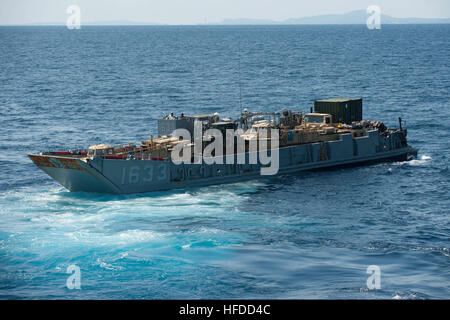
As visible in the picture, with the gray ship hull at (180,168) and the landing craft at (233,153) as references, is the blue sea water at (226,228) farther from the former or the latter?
the landing craft at (233,153)

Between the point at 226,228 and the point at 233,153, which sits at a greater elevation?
the point at 233,153

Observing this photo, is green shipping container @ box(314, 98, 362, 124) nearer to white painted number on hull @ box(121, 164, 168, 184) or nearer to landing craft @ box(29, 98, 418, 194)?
landing craft @ box(29, 98, 418, 194)

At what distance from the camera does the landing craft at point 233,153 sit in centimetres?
4759

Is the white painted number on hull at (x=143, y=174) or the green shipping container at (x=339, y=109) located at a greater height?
the green shipping container at (x=339, y=109)

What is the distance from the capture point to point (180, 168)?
49969 mm

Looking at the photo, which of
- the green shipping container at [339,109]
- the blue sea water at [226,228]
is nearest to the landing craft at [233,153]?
the green shipping container at [339,109]

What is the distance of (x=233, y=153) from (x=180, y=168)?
16.1 feet

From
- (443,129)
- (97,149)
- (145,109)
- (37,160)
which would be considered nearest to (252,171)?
(97,149)

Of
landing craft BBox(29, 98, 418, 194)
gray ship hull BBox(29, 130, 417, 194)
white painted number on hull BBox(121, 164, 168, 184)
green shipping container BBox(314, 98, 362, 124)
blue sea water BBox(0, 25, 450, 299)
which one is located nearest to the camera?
blue sea water BBox(0, 25, 450, 299)

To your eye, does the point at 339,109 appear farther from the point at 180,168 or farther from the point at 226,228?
the point at 226,228

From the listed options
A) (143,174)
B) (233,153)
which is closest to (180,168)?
(143,174)

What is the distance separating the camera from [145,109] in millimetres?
92625

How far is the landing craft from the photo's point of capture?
4759cm

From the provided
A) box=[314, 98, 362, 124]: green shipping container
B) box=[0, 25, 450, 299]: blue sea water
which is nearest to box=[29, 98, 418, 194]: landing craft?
box=[314, 98, 362, 124]: green shipping container
